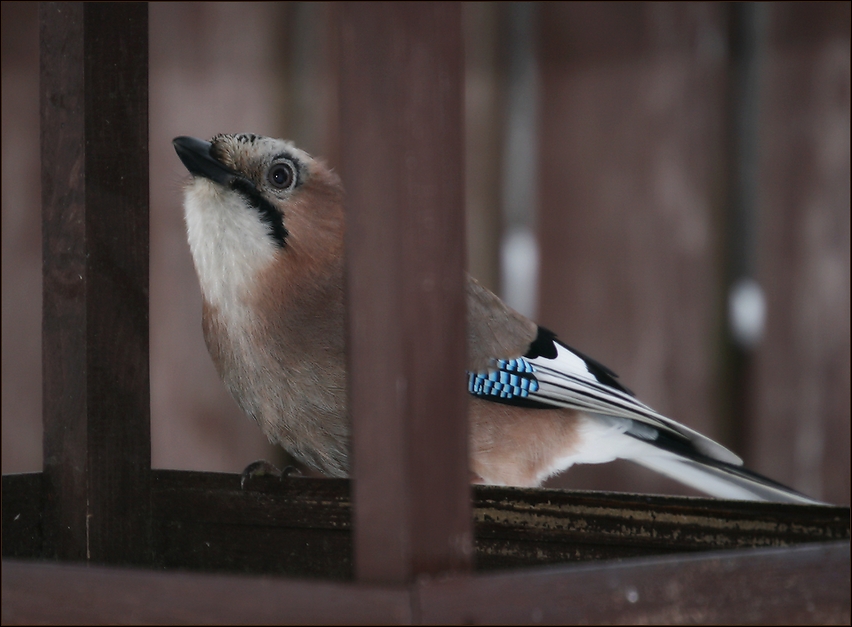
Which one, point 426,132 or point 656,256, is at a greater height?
point 656,256

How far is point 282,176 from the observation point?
165cm

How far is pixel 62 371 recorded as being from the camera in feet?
4.32

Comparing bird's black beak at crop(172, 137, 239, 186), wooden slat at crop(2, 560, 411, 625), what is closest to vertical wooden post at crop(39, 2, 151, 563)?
bird's black beak at crop(172, 137, 239, 186)

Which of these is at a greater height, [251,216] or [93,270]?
[251,216]

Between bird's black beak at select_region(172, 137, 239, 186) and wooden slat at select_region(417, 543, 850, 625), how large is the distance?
0.92 metres

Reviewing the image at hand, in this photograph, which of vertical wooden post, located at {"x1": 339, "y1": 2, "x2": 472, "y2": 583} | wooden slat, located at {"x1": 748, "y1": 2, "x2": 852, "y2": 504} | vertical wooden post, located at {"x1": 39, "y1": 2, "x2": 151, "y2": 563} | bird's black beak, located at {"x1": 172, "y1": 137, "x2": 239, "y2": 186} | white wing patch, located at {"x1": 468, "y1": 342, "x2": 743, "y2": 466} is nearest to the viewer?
vertical wooden post, located at {"x1": 339, "y1": 2, "x2": 472, "y2": 583}

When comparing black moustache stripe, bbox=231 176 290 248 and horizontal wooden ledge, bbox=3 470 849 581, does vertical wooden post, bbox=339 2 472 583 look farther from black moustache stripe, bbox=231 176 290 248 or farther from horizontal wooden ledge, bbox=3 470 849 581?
black moustache stripe, bbox=231 176 290 248

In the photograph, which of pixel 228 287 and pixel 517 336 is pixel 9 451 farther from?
pixel 517 336

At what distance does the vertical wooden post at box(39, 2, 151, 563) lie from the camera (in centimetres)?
128

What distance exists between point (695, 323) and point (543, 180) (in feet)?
1.32

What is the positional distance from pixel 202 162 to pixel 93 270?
310 millimetres

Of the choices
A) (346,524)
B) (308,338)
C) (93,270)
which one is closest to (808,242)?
(308,338)

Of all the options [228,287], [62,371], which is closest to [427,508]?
[62,371]

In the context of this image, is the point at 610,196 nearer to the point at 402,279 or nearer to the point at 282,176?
the point at 282,176
